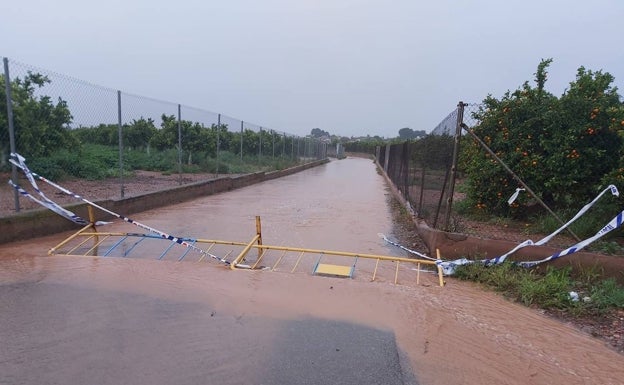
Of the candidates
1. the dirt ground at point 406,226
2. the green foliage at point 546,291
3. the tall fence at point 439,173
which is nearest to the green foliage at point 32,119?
the dirt ground at point 406,226

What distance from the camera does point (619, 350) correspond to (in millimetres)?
3998

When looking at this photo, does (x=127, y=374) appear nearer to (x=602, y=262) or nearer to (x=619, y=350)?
(x=619, y=350)

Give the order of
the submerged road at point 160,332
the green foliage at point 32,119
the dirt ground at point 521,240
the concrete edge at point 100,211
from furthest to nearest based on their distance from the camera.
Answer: the green foliage at point 32,119, the concrete edge at point 100,211, the dirt ground at point 521,240, the submerged road at point 160,332

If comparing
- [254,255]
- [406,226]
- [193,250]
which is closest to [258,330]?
[254,255]

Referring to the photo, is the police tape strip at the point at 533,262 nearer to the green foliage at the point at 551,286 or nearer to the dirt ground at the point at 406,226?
the green foliage at the point at 551,286

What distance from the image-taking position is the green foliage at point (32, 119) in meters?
10.6

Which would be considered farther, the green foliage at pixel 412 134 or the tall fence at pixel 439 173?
the green foliage at pixel 412 134

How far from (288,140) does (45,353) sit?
2849 cm

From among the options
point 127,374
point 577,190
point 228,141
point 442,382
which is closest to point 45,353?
point 127,374

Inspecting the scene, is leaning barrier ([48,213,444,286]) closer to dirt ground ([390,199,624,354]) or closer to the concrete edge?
the concrete edge

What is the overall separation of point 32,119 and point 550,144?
11327 mm

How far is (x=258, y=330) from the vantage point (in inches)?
159

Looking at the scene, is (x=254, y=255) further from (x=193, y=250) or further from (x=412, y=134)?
(x=412, y=134)

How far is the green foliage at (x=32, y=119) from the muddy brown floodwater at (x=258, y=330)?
5.40 m
